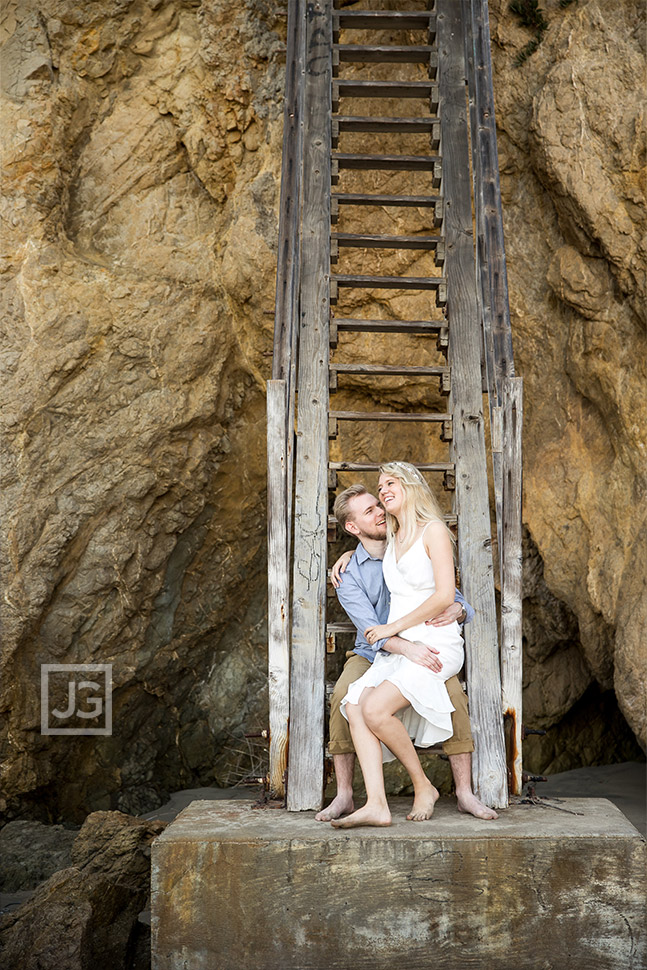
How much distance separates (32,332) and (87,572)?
70.2 inches

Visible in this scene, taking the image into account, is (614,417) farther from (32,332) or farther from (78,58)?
(78,58)

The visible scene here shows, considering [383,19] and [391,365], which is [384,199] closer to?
[391,365]

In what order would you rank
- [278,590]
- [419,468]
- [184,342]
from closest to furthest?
[278,590], [419,468], [184,342]

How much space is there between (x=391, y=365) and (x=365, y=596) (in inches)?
61.2

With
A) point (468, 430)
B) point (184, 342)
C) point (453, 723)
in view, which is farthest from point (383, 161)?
point (453, 723)

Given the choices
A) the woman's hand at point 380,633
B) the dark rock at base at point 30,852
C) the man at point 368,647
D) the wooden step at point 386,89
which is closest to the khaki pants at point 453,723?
the man at point 368,647

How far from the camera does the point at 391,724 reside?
3.81 m

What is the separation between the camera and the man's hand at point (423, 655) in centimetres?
392

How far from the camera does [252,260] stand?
6.76 m

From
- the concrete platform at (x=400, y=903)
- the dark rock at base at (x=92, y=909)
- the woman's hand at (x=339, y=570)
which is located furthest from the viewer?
the woman's hand at (x=339, y=570)

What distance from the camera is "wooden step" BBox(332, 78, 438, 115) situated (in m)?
5.30

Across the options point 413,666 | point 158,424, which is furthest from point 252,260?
point 413,666

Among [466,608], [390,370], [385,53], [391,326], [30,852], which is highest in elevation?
[385,53]

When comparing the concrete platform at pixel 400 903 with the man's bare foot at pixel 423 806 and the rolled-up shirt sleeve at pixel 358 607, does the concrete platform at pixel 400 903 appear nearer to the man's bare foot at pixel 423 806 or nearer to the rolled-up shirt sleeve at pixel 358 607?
the man's bare foot at pixel 423 806
